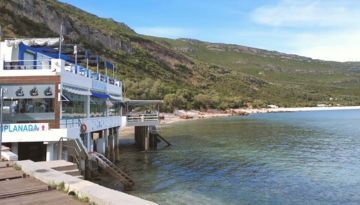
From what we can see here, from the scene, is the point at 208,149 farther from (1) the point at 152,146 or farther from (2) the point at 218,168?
(2) the point at 218,168

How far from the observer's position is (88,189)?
23.6ft

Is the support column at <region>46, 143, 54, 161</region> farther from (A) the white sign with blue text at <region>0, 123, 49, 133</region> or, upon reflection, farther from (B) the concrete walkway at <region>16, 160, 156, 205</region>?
(B) the concrete walkway at <region>16, 160, 156, 205</region>

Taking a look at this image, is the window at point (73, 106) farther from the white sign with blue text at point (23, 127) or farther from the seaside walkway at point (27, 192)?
the seaside walkway at point (27, 192)

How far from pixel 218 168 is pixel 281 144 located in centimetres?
1889

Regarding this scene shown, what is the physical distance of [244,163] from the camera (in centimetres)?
2773

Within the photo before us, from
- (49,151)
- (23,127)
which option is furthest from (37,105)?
(49,151)

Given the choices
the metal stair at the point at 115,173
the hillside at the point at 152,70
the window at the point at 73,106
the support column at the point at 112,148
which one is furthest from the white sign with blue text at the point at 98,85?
the hillside at the point at 152,70

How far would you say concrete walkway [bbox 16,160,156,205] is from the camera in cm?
625

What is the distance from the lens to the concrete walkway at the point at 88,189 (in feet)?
20.5

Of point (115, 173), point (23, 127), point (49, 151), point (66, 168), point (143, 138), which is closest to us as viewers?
point (66, 168)

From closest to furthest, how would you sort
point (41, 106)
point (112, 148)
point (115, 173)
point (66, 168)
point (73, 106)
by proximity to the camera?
point (66, 168), point (41, 106), point (115, 173), point (73, 106), point (112, 148)

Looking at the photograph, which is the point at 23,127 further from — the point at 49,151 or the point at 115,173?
the point at 115,173

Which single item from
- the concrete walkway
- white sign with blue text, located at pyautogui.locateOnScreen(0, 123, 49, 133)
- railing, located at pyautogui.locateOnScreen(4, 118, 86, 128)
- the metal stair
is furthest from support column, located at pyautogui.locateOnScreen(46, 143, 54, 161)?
the concrete walkway

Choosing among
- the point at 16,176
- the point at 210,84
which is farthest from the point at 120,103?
the point at 210,84
